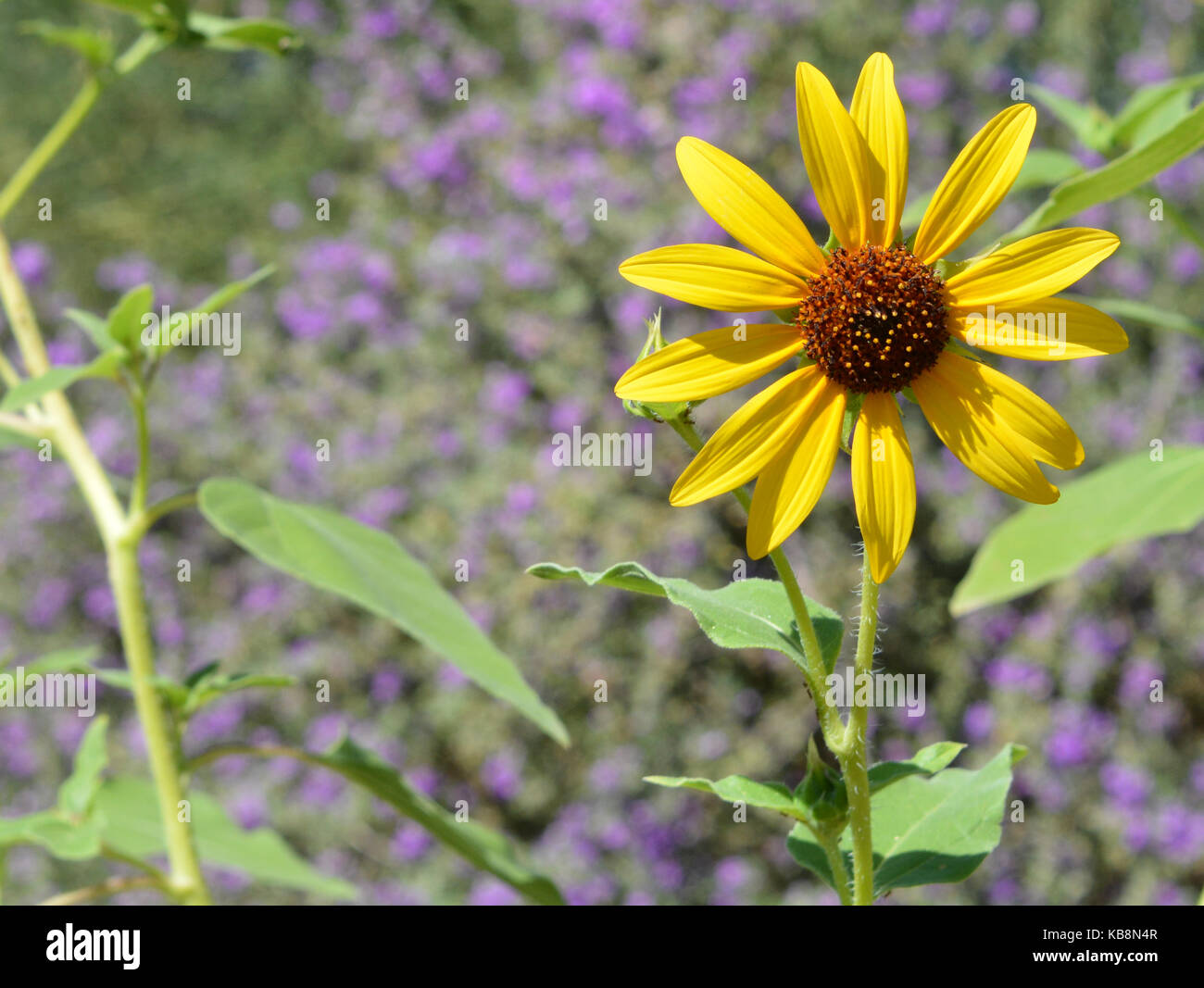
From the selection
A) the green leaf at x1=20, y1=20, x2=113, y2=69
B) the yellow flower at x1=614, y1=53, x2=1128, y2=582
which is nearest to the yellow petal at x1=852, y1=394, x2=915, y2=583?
the yellow flower at x1=614, y1=53, x2=1128, y2=582

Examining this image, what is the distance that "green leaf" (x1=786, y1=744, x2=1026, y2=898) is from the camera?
1.59 ft

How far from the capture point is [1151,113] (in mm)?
842

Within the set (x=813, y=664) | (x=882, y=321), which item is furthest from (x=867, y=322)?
(x=813, y=664)

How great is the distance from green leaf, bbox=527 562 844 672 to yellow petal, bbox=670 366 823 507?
39 millimetres

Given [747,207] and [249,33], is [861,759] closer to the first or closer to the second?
[747,207]

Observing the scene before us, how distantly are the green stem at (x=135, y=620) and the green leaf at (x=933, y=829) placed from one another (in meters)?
0.37

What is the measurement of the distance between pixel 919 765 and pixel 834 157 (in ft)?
0.81

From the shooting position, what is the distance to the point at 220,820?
934mm

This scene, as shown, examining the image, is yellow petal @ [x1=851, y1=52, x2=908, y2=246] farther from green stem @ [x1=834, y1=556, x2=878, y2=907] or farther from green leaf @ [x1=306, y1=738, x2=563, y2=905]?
green leaf @ [x1=306, y1=738, x2=563, y2=905]

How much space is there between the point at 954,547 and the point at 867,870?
5.74ft

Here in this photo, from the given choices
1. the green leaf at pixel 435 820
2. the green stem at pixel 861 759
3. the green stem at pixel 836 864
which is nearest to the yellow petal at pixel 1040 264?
the green stem at pixel 861 759

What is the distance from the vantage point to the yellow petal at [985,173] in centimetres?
42

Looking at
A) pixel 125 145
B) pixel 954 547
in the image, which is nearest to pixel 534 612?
pixel 954 547

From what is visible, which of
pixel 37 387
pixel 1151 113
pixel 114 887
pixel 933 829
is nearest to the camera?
pixel 933 829
